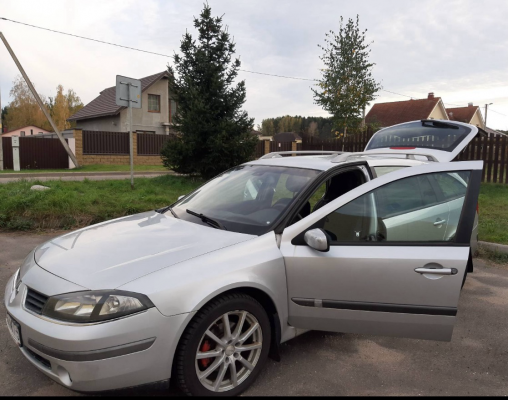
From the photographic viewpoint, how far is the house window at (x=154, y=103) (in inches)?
1224

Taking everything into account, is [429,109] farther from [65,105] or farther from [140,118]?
[65,105]

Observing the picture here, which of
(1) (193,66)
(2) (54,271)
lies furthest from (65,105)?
(2) (54,271)

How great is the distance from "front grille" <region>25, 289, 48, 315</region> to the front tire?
82 centimetres

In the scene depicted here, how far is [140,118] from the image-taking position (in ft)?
99.6

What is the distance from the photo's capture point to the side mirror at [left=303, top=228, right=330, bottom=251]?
8.43 feet

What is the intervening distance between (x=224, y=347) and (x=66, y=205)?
5775mm

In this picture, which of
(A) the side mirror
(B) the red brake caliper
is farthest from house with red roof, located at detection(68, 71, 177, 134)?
(B) the red brake caliper

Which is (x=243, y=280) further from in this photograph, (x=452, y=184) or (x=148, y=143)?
(x=148, y=143)

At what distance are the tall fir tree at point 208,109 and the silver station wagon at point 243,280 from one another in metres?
8.17

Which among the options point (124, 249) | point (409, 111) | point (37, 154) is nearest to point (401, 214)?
point (124, 249)

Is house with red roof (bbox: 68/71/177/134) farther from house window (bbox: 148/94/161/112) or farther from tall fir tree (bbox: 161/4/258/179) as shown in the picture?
tall fir tree (bbox: 161/4/258/179)

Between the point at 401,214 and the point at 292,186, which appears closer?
the point at 401,214

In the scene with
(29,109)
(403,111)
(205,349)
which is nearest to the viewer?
(205,349)

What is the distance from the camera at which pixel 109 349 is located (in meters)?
2.09
